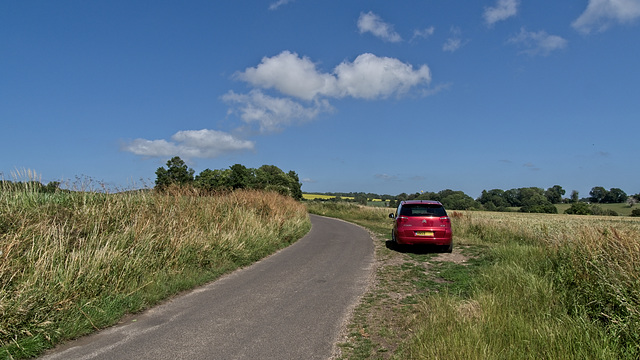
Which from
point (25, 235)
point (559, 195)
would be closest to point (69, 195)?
point (25, 235)

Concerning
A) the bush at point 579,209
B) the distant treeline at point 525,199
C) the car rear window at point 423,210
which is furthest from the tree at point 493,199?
the car rear window at point 423,210

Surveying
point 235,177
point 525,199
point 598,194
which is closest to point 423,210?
point 235,177

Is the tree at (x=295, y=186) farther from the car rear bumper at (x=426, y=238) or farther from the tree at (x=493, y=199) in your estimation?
the car rear bumper at (x=426, y=238)

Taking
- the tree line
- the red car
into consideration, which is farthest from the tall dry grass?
the tree line

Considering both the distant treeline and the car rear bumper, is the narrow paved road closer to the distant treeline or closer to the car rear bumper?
the car rear bumper

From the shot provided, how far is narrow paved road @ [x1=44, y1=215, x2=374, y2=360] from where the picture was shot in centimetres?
400

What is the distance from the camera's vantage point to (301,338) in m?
4.41

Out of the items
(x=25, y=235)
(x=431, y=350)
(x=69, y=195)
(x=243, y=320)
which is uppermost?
(x=69, y=195)

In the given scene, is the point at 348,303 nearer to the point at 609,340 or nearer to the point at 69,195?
the point at 609,340

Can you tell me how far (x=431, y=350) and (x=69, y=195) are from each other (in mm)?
9299

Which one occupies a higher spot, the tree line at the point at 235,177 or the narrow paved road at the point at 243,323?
the tree line at the point at 235,177

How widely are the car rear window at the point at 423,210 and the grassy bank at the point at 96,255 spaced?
5107 millimetres

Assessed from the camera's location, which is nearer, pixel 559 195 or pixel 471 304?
pixel 471 304

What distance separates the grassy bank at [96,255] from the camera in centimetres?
446
